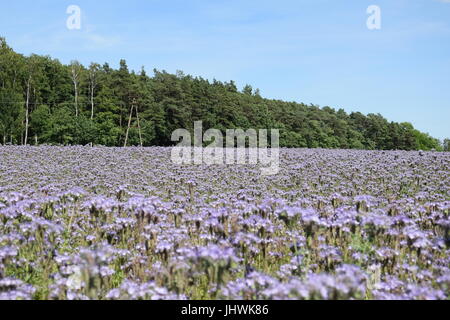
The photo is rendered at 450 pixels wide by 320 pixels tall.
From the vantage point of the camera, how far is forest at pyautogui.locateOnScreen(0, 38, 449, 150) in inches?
2042

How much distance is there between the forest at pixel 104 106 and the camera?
51.9m

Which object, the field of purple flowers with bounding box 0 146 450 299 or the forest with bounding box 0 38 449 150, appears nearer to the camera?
the field of purple flowers with bounding box 0 146 450 299

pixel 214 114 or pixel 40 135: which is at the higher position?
pixel 214 114

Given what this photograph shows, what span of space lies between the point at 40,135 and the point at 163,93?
20.8m

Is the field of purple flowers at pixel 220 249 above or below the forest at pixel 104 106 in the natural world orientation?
below

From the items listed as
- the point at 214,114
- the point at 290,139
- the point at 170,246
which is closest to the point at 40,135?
the point at 214,114

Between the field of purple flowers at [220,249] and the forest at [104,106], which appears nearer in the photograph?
the field of purple flowers at [220,249]

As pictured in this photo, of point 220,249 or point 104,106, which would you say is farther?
point 104,106

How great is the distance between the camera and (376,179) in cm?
1311

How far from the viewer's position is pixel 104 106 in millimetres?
59219

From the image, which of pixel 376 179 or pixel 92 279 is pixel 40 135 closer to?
pixel 376 179

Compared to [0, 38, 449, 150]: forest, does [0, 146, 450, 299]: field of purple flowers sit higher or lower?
lower

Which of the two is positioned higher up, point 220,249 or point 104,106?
point 104,106
